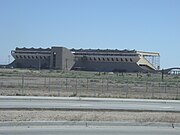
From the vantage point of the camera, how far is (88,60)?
163875 mm

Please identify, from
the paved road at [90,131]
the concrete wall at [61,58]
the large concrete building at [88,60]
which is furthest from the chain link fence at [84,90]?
the large concrete building at [88,60]

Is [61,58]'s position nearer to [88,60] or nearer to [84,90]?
[88,60]

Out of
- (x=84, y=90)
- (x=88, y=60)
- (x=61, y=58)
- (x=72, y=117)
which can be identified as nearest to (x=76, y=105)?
(x=72, y=117)

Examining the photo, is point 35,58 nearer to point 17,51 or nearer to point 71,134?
point 17,51

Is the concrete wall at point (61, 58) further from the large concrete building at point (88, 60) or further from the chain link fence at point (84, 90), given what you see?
the chain link fence at point (84, 90)

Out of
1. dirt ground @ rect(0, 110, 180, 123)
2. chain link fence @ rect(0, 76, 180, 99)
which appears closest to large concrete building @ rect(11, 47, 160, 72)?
chain link fence @ rect(0, 76, 180, 99)

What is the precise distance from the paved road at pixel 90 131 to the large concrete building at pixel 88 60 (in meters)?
138

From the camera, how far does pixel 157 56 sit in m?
191

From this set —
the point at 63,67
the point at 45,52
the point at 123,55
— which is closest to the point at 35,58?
the point at 45,52

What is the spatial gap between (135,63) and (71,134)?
149 metres

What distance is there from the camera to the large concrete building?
519 ft

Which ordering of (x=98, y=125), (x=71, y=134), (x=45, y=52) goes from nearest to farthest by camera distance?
(x=71, y=134) → (x=98, y=125) → (x=45, y=52)

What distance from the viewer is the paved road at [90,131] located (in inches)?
486

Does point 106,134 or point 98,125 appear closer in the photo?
point 106,134
